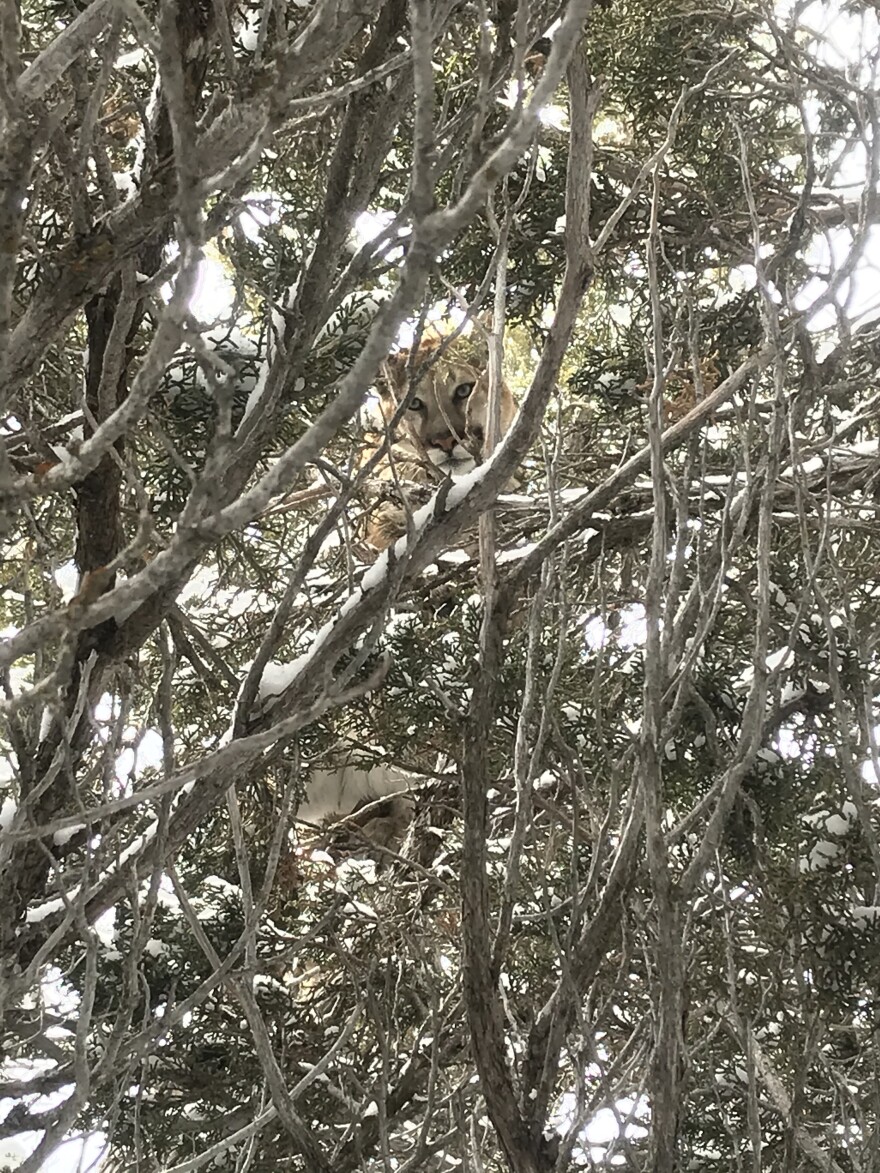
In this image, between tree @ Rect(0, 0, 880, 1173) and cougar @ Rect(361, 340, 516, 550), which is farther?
cougar @ Rect(361, 340, 516, 550)

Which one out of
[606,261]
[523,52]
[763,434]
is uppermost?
[606,261]

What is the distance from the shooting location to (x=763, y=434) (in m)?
3.20

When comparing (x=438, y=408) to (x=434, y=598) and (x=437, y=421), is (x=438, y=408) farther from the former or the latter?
(x=434, y=598)

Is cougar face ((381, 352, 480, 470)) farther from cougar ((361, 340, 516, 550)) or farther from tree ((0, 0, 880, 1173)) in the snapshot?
tree ((0, 0, 880, 1173))

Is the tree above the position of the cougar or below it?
below

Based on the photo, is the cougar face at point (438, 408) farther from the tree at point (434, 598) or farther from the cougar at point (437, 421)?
the tree at point (434, 598)

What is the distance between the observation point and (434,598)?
145 inches

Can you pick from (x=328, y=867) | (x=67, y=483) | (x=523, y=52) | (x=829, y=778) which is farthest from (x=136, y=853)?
(x=328, y=867)

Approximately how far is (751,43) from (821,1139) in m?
3.72

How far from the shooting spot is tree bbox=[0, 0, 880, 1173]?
130 cm

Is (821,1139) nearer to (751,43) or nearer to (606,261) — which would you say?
(606,261)

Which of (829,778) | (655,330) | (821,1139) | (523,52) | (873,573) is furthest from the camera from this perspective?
(821,1139)

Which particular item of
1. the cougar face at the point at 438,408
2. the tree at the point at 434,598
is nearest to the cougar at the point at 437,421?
the cougar face at the point at 438,408

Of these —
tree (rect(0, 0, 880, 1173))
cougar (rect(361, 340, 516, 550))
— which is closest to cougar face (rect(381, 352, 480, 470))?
cougar (rect(361, 340, 516, 550))
